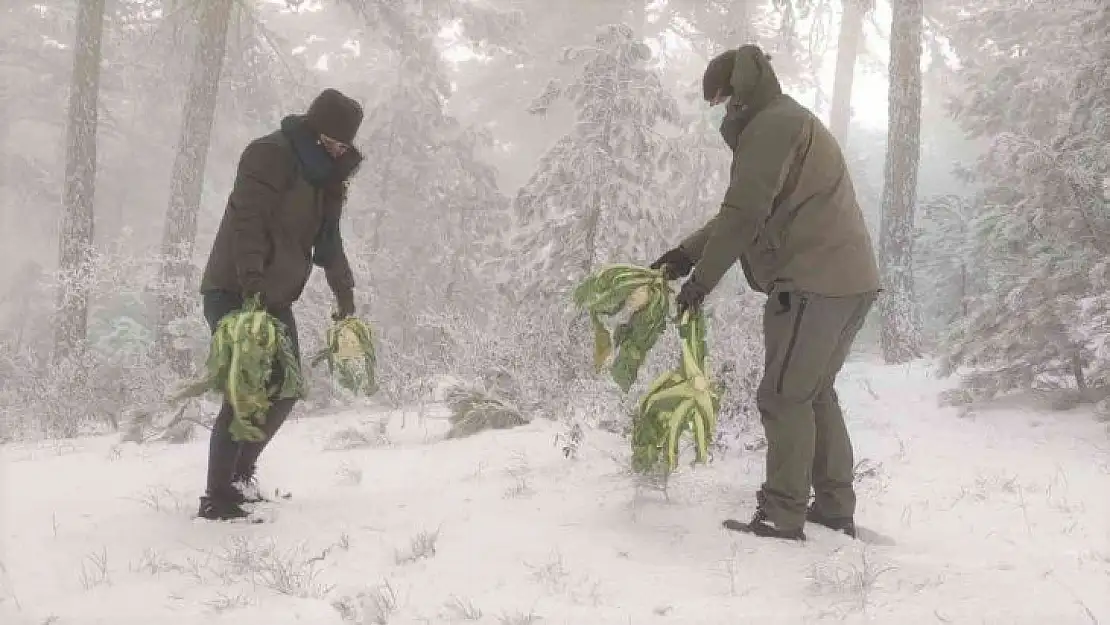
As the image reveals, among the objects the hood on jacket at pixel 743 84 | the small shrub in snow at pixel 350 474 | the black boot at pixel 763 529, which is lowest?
the small shrub in snow at pixel 350 474

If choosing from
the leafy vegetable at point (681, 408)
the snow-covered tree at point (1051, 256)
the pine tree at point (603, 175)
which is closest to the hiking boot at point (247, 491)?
the leafy vegetable at point (681, 408)

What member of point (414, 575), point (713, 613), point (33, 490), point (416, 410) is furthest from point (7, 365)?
point (713, 613)

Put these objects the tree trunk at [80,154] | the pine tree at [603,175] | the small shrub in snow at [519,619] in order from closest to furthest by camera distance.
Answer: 1. the small shrub in snow at [519,619]
2. the pine tree at [603,175]
3. the tree trunk at [80,154]

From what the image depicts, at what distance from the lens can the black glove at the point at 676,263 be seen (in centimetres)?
Answer: 337

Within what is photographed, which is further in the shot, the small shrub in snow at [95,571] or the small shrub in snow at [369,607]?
the small shrub in snow at [95,571]

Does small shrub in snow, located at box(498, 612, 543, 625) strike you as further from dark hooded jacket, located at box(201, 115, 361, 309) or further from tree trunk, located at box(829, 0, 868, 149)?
tree trunk, located at box(829, 0, 868, 149)

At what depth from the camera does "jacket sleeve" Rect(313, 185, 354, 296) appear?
12.5 feet

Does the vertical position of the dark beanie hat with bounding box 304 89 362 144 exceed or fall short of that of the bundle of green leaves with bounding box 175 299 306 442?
it exceeds it

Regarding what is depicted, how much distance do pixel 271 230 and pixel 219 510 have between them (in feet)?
4.23

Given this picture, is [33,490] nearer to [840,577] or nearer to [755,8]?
[840,577]

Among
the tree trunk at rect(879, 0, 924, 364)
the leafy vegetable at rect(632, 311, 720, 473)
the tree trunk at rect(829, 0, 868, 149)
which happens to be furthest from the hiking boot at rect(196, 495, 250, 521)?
the tree trunk at rect(829, 0, 868, 149)

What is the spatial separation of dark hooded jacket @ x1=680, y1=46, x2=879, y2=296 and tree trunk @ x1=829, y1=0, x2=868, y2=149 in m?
22.0

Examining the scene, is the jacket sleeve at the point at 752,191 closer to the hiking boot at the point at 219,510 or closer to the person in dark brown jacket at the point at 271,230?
the person in dark brown jacket at the point at 271,230

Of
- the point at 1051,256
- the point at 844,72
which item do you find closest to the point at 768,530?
the point at 1051,256
